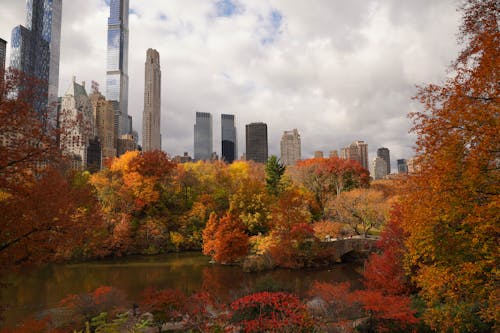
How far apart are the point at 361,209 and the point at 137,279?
20270 mm

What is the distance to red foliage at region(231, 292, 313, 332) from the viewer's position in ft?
27.0

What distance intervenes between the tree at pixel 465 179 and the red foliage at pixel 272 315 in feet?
11.5

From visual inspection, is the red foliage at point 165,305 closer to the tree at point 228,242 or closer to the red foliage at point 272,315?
the red foliage at point 272,315

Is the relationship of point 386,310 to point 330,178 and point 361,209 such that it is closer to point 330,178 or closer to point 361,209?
point 361,209

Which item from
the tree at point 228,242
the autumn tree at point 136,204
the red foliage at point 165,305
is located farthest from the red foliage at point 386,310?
the autumn tree at point 136,204

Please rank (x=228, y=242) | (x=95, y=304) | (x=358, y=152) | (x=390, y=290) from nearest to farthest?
(x=95, y=304) → (x=390, y=290) → (x=228, y=242) → (x=358, y=152)

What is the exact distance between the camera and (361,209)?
3061cm

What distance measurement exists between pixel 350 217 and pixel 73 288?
23691 millimetres

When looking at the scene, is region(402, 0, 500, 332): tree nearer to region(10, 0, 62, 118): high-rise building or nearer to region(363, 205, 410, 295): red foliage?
→ region(363, 205, 410, 295): red foliage

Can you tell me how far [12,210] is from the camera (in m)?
7.11

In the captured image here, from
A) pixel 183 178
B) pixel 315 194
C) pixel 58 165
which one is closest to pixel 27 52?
pixel 183 178

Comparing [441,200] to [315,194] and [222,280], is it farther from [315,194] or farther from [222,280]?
[315,194]

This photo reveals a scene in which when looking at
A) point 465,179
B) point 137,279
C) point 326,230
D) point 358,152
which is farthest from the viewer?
point 358,152

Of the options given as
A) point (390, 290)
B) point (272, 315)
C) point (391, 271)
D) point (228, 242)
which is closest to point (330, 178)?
point (228, 242)
